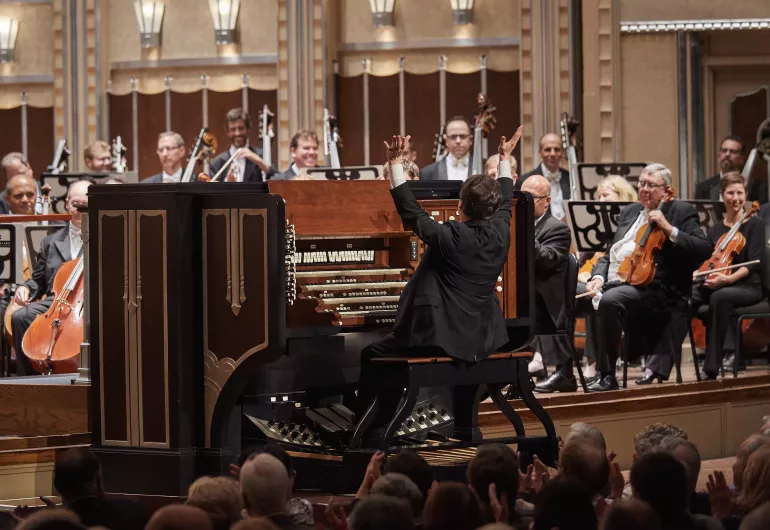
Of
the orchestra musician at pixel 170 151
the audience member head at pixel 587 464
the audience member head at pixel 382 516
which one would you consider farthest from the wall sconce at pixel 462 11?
the audience member head at pixel 382 516

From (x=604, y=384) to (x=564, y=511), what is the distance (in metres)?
4.30

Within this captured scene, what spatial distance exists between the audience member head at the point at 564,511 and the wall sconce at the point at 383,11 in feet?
32.9

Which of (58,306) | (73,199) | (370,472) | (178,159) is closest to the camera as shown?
(370,472)

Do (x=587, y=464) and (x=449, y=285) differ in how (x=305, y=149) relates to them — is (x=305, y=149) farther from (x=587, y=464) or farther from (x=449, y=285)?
(x=587, y=464)

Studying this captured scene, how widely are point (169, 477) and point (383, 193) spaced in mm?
1556

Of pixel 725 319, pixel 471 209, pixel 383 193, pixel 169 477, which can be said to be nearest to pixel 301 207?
pixel 383 193

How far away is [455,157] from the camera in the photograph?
964cm

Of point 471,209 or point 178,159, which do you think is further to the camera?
point 178,159

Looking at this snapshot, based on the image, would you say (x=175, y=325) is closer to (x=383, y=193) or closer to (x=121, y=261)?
(x=121, y=261)

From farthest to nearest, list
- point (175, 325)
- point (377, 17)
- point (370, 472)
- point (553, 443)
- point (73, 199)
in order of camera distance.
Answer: point (377, 17), point (73, 199), point (553, 443), point (175, 325), point (370, 472)

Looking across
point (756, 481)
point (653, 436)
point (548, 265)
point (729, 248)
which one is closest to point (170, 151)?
point (548, 265)

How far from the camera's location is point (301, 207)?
625cm

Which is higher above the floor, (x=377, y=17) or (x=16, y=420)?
(x=377, y=17)

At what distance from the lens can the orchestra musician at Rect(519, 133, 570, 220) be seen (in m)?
9.86
